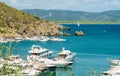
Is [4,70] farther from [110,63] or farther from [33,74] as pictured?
[110,63]

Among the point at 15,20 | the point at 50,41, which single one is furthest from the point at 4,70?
the point at 15,20

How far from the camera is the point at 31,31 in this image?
158 meters

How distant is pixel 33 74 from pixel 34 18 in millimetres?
135149

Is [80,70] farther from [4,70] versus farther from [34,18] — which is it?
[34,18]

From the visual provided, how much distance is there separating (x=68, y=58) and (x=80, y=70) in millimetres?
10900

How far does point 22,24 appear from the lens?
16625 centimetres

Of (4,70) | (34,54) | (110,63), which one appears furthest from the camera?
(34,54)

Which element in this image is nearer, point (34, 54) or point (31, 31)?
point (34, 54)

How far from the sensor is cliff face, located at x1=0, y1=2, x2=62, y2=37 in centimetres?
15450

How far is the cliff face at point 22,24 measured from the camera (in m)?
154

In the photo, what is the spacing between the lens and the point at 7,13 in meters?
176

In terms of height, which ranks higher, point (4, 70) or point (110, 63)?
point (4, 70)

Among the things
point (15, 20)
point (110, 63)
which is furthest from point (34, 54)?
point (15, 20)

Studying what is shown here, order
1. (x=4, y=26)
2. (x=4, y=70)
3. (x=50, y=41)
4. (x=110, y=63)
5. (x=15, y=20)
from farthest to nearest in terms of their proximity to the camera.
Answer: (x=15, y=20), (x=4, y=26), (x=50, y=41), (x=110, y=63), (x=4, y=70)
